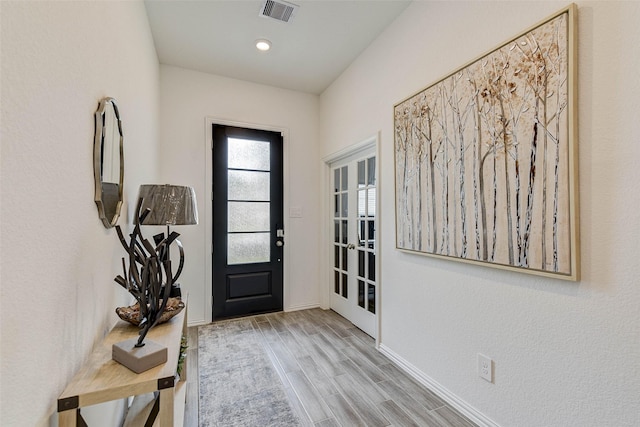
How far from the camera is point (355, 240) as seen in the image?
3121mm

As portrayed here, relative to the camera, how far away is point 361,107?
2.89 m

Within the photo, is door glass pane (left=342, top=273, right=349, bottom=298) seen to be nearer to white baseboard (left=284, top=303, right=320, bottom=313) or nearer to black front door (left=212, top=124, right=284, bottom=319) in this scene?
white baseboard (left=284, top=303, right=320, bottom=313)

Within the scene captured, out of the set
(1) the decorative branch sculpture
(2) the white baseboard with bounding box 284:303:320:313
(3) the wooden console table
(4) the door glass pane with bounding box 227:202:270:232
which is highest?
(4) the door glass pane with bounding box 227:202:270:232

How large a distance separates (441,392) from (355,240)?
5.17 feet

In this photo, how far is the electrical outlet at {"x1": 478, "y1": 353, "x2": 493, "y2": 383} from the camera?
1.58 metres

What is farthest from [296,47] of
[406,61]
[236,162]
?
[236,162]

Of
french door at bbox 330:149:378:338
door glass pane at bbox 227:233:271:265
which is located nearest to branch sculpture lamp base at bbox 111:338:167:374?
french door at bbox 330:149:378:338

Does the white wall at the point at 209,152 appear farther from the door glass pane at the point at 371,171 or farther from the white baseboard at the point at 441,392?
the white baseboard at the point at 441,392

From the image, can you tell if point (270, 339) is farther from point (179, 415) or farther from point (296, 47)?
point (296, 47)

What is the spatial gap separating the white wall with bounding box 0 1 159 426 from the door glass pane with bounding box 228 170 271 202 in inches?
78.8

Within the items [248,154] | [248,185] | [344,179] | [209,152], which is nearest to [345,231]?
[344,179]

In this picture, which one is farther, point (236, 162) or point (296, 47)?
point (236, 162)

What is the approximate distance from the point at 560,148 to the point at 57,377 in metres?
2.04

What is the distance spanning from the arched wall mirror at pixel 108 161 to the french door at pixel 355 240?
6.53ft
